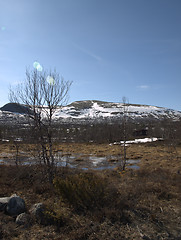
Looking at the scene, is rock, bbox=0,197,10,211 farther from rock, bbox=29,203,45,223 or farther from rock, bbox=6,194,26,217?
rock, bbox=29,203,45,223

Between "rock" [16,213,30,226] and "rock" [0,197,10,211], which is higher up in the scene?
"rock" [0,197,10,211]

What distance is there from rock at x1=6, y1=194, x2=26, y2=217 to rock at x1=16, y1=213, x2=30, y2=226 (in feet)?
1.22

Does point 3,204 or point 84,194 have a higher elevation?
point 84,194

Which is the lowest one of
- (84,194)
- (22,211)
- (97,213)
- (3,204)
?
(22,211)

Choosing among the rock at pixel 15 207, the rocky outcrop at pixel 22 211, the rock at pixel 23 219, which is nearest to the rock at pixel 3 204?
the rocky outcrop at pixel 22 211

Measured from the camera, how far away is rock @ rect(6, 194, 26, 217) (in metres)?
4.72

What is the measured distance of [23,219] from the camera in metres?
4.38

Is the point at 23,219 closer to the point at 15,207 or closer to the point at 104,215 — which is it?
the point at 15,207

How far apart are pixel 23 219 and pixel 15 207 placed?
2.02ft

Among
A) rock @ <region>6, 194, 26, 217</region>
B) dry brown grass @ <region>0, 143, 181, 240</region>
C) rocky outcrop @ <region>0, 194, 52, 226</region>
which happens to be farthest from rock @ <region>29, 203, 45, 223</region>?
rock @ <region>6, 194, 26, 217</region>

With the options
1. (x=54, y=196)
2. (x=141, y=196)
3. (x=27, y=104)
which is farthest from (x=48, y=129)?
(x=141, y=196)

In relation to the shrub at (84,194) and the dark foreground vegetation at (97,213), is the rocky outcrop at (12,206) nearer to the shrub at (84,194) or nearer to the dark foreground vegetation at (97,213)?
the dark foreground vegetation at (97,213)

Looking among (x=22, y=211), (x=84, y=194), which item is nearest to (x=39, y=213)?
(x=22, y=211)

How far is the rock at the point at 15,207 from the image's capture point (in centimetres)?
472
